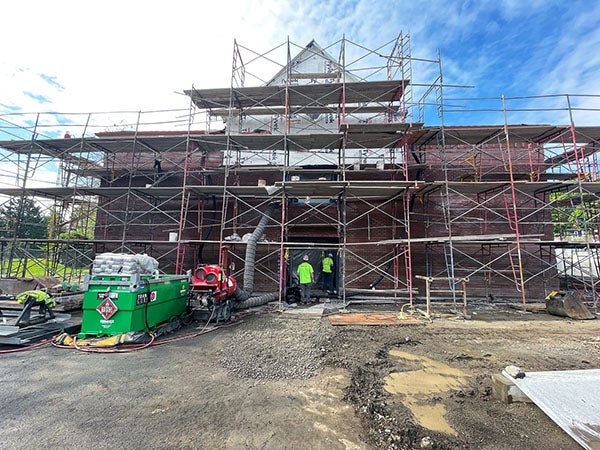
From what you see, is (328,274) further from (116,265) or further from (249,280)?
(116,265)

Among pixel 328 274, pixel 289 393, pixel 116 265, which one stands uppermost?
pixel 116 265

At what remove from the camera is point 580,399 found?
284 cm

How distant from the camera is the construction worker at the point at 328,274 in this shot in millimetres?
11273

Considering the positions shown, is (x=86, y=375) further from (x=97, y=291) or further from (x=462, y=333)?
(x=462, y=333)

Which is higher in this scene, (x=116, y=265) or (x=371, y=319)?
(x=116, y=265)

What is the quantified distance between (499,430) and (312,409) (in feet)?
6.69

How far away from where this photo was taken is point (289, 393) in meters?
3.70

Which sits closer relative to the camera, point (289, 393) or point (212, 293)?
point (289, 393)

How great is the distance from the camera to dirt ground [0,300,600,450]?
2734mm

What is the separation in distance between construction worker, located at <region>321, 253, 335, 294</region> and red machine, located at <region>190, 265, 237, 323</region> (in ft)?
15.6

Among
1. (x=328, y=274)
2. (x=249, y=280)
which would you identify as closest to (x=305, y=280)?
(x=249, y=280)

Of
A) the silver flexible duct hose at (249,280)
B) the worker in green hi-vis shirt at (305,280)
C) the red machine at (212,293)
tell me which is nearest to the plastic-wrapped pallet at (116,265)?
the red machine at (212,293)

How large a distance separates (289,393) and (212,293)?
4470 millimetres

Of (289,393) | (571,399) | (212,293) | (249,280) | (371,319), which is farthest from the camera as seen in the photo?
(249,280)
